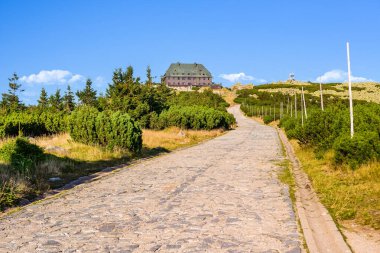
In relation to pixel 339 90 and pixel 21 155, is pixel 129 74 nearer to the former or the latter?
pixel 21 155

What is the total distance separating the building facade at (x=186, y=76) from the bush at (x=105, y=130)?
427 feet

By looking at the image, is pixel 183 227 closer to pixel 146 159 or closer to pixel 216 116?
pixel 146 159

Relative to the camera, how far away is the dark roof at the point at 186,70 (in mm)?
153375

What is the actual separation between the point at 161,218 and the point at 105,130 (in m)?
13.1

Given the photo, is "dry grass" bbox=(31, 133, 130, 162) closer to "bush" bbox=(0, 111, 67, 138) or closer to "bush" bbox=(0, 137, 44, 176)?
"bush" bbox=(0, 137, 44, 176)

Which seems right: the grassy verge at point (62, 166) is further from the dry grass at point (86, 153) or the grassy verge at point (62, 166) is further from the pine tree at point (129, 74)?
the pine tree at point (129, 74)

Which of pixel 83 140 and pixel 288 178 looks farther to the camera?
pixel 83 140

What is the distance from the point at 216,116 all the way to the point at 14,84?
41745 mm

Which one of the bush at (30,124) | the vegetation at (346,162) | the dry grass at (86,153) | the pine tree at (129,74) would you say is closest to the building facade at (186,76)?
the pine tree at (129,74)

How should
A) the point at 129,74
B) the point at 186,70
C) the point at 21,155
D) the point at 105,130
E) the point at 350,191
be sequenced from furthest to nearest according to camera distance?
1. the point at 186,70
2. the point at 129,74
3. the point at 105,130
4. the point at 21,155
5. the point at 350,191

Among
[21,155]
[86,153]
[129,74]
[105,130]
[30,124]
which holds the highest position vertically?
[129,74]

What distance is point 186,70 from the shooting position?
154125 mm

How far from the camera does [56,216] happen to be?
309 inches

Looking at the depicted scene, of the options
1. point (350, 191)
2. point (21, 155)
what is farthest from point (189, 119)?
point (350, 191)
